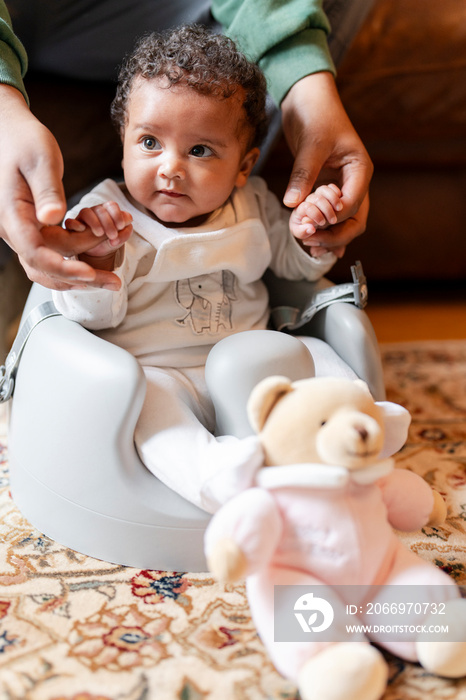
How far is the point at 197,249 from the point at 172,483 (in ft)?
1.07

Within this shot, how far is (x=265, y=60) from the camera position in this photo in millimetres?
992

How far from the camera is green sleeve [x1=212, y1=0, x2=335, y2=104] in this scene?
959mm

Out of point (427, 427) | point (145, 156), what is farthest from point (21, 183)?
point (427, 427)

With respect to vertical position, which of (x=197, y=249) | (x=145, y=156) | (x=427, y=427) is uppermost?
(x=145, y=156)

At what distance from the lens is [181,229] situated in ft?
2.88

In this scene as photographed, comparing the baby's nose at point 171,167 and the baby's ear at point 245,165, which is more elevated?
the baby's nose at point 171,167

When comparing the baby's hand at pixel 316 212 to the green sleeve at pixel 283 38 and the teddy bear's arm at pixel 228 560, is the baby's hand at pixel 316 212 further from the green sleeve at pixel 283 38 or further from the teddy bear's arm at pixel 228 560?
the teddy bear's arm at pixel 228 560

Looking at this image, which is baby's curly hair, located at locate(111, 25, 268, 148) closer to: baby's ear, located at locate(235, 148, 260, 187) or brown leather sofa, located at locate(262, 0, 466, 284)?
baby's ear, located at locate(235, 148, 260, 187)

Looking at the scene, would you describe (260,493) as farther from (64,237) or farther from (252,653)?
(64,237)

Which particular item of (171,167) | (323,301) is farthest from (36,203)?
(323,301)

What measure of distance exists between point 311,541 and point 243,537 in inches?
2.9

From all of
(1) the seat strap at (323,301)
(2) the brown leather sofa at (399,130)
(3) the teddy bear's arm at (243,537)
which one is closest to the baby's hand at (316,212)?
(1) the seat strap at (323,301)

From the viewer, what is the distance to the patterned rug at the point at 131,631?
21.9 inches

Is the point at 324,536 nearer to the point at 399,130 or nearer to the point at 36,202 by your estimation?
the point at 36,202
